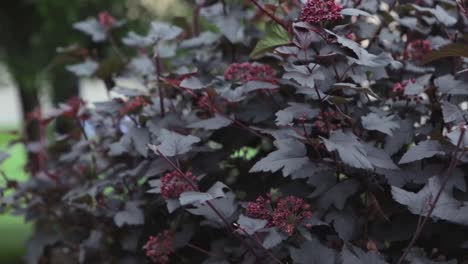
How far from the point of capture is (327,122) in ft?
5.25

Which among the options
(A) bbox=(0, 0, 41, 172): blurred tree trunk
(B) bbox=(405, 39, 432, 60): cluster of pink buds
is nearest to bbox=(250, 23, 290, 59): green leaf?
(B) bbox=(405, 39, 432, 60): cluster of pink buds

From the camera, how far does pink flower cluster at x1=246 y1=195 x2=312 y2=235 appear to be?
1.44m

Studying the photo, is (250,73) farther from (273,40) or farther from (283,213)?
(283,213)

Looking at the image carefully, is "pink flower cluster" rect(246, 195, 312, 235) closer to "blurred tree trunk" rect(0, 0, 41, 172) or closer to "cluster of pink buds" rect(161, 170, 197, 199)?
"cluster of pink buds" rect(161, 170, 197, 199)

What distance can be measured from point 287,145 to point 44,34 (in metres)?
4.32

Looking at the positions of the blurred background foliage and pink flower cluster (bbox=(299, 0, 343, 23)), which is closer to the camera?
pink flower cluster (bbox=(299, 0, 343, 23))

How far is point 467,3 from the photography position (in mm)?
2191

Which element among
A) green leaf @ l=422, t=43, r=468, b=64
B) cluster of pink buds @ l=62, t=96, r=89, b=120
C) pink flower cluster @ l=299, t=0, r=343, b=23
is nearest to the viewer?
pink flower cluster @ l=299, t=0, r=343, b=23

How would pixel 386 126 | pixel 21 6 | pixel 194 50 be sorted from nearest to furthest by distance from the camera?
pixel 386 126, pixel 194 50, pixel 21 6

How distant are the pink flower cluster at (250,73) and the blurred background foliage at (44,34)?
324 cm

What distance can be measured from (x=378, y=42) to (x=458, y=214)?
0.89m

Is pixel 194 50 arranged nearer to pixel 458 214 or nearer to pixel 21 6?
pixel 458 214

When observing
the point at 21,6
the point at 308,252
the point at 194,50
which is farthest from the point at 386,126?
the point at 21,6

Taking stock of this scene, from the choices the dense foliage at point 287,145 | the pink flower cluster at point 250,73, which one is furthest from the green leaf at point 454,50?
the pink flower cluster at point 250,73
